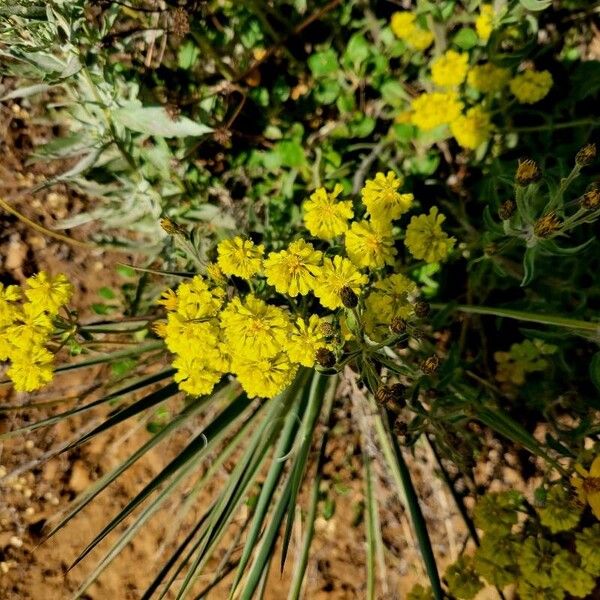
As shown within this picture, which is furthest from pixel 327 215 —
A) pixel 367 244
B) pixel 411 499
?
pixel 411 499

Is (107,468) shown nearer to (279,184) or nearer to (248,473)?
(248,473)

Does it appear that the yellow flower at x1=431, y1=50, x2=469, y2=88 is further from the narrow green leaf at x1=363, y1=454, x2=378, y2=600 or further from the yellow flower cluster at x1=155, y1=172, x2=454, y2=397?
the narrow green leaf at x1=363, y1=454, x2=378, y2=600

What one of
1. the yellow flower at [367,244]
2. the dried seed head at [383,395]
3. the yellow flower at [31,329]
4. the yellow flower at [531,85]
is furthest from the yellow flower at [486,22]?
the yellow flower at [31,329]

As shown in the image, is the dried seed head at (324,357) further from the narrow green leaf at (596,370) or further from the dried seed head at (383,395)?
the narrow green leaf at (596,370)

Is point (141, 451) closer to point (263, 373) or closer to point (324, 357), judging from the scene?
point (263, 373)

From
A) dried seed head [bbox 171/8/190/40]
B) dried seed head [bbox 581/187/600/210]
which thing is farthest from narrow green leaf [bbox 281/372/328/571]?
dried seed head [bbox 171/8/190/40]

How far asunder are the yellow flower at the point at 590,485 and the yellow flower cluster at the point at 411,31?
142cm

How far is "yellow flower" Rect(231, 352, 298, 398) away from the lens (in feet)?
4.08

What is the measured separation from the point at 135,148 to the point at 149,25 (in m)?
0.51

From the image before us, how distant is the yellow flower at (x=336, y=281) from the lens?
1.21 metres

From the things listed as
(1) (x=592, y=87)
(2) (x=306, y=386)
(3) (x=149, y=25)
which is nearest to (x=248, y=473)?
(2) (x=306, y=386)

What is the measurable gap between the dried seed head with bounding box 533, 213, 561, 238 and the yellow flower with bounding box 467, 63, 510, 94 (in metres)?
0.82

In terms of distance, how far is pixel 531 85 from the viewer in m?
1.73

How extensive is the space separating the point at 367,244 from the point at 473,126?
739 mm
